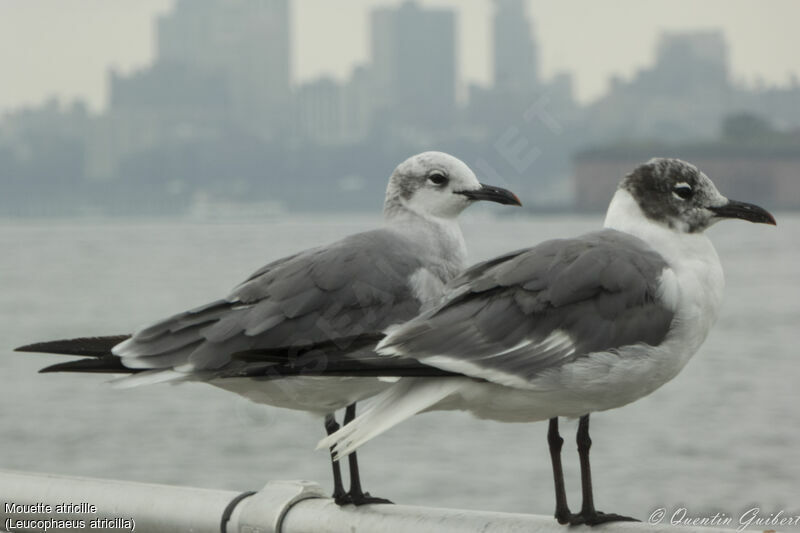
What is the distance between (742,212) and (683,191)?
7.2 inches

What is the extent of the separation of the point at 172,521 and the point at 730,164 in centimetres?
2787

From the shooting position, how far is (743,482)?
17.7m

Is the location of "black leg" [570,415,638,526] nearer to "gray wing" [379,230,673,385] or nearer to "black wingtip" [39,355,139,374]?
"gray wing" [379,230,673,385]

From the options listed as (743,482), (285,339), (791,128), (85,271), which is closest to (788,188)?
(791,128)

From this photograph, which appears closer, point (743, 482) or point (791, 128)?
point (743, 482)

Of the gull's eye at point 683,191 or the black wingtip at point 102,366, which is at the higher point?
the gull's eye at point 683,191

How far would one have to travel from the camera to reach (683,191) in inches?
138

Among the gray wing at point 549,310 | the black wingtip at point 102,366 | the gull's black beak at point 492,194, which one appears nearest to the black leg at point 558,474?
the gray wing at point 549,310

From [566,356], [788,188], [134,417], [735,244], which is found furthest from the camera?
[735,244]

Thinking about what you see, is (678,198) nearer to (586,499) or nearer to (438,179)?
(586,499)

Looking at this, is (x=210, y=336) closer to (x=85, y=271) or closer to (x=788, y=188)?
(x=788, y=188)

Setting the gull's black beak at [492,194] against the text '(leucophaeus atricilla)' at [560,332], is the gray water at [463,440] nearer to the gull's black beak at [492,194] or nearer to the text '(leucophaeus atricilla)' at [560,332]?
the gull's black beak at [492,194]

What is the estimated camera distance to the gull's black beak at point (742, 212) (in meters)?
3.51

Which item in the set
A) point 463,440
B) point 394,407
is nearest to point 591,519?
point 394,407
